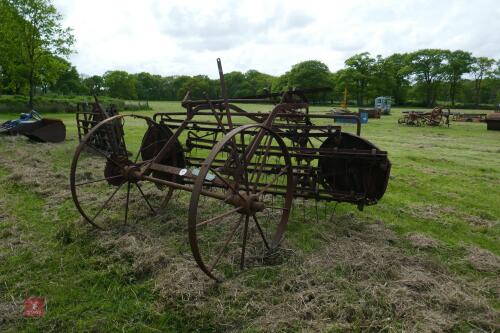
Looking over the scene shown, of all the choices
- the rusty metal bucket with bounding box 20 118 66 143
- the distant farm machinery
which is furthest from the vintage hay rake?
the distant farm machinery

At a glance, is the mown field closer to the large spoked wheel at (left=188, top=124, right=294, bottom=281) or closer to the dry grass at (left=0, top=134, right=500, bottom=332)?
the dry grass at (left=0, top=134, right=500, bottom=332)

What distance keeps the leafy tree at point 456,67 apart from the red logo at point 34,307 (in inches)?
2972

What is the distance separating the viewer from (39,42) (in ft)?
88.8

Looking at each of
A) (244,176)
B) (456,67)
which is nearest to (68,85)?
(456,67)

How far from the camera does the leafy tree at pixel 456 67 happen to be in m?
64.8

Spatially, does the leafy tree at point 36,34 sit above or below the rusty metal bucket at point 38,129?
above

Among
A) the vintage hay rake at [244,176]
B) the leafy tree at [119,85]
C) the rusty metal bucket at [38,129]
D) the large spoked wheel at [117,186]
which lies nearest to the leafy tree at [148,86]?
the leafy tree at [119,85]

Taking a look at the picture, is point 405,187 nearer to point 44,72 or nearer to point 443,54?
point 44,72

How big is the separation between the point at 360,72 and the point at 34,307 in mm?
69986

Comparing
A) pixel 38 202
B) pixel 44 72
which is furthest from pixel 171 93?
pixel 38 202

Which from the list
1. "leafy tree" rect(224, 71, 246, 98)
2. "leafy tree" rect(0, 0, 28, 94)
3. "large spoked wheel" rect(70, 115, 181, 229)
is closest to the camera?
"large spoked wheel" rect(70, 115, 181, 229)

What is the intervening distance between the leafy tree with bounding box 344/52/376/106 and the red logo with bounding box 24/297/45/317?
66554 mm

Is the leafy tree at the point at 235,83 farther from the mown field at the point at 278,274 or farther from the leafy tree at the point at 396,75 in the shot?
the mown field at the point at 278,274

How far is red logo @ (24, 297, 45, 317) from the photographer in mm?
3012
